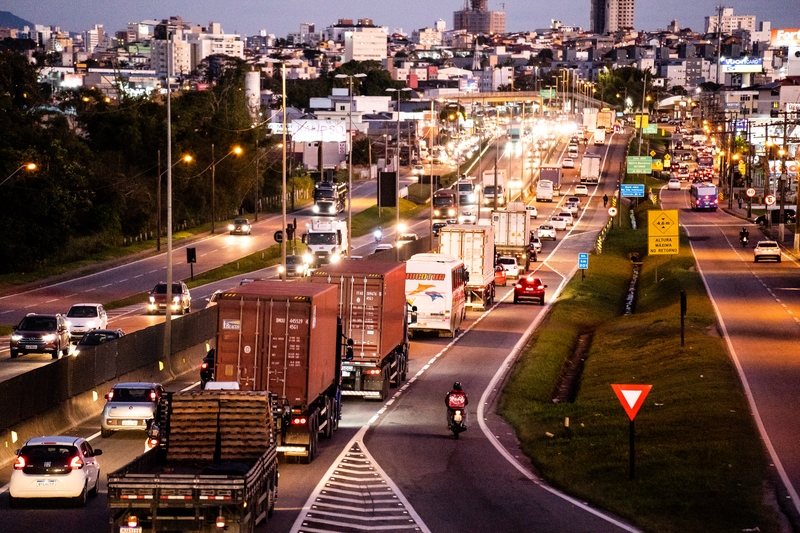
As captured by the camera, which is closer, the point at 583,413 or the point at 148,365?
the point at 583,413

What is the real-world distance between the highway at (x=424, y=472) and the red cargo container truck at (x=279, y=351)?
827mm

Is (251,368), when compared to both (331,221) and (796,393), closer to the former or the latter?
(796,393)

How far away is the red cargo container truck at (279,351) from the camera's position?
89.5 feet

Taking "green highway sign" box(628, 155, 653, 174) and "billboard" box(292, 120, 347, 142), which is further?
"billboard" box(292, 120, 347, 142)

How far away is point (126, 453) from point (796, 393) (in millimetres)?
17746

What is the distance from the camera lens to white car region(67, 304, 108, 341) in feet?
171

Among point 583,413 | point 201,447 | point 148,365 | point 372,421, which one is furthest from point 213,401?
point 148,365

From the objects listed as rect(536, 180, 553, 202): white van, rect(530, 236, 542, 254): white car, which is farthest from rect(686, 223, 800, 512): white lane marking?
rect(536, 180, 553, 202): white van

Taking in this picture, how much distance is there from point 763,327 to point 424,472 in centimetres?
2891

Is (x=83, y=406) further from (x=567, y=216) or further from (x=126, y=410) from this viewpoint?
(x=567, y=216)

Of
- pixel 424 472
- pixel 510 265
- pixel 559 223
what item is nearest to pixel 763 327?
pixel 510 265

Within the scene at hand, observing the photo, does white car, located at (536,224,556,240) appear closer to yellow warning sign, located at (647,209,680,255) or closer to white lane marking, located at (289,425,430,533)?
yellow warning sign, located at (647,209,680,255)

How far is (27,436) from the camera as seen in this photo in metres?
28.9

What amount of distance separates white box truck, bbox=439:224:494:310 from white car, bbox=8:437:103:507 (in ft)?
132
